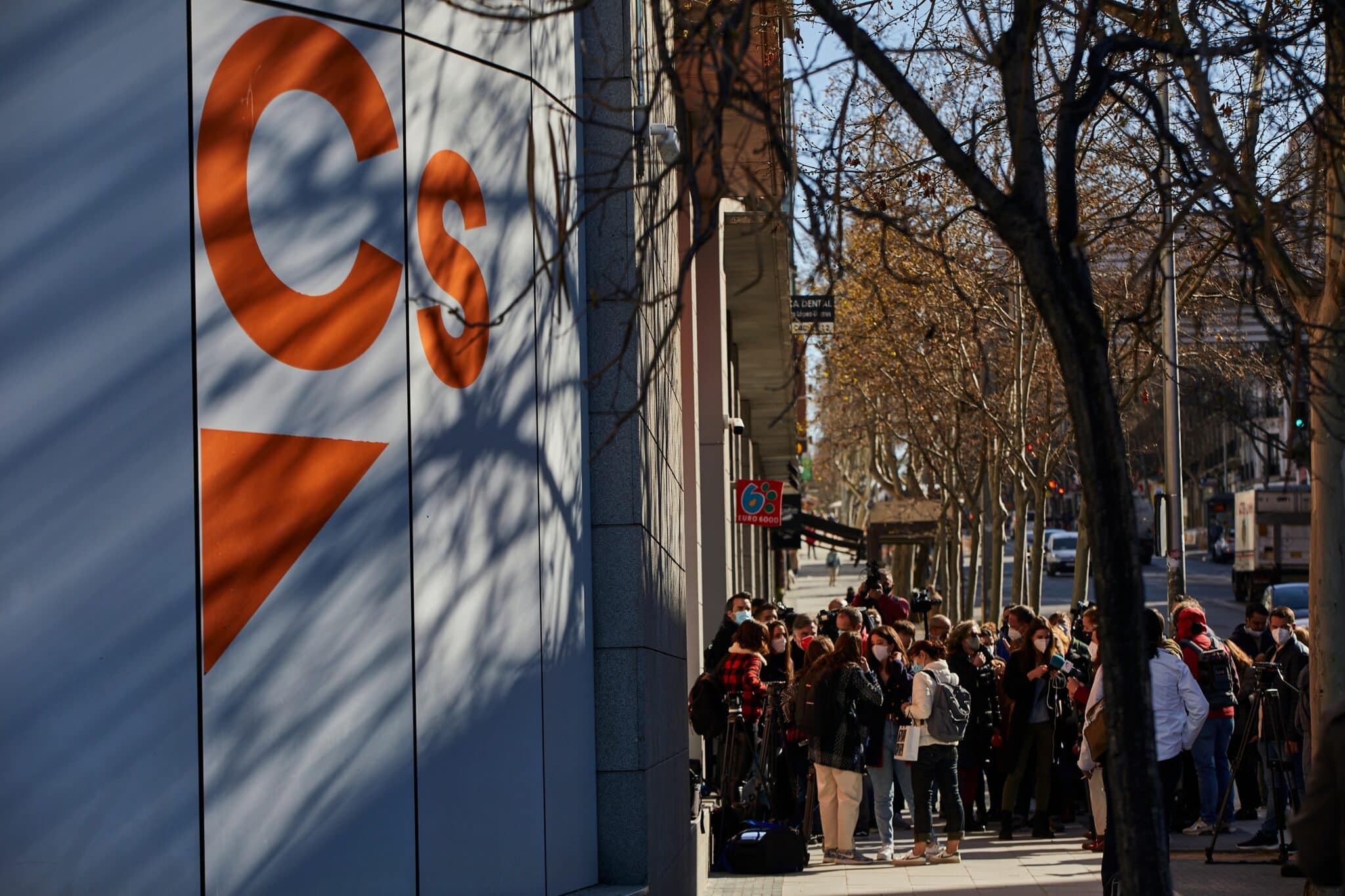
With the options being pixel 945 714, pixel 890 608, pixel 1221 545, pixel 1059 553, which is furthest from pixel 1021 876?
pixel 1221 545

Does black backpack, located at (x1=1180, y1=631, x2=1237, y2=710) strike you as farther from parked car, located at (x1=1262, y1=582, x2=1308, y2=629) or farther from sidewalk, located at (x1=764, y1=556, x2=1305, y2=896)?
parked car, located at (x1=1262, y1=582, x2=1308, y2=629)

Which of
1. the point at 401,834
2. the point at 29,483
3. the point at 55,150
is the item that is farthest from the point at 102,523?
the point at 401,834

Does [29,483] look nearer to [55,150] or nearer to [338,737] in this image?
[55,150]

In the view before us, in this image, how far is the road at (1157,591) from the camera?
149ft

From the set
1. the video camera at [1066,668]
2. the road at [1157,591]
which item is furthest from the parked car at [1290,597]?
the video camera at [1066,668]

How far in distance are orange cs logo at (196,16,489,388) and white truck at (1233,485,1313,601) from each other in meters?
45.3

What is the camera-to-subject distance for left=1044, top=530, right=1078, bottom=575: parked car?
6838 cm

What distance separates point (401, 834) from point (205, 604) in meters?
1.37

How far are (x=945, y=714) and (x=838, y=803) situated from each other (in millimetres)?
1190

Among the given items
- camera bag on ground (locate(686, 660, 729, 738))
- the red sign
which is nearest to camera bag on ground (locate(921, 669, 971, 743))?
camera bag on ground (locate(686, 660, 729, 738))

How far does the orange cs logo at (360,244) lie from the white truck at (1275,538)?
45.3m

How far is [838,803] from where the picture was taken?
13.3 metres

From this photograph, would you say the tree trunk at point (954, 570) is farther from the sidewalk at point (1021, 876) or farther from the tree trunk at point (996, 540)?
the sidewalk at point (1021, 876)

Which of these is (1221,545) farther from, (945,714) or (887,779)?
(945,714)
